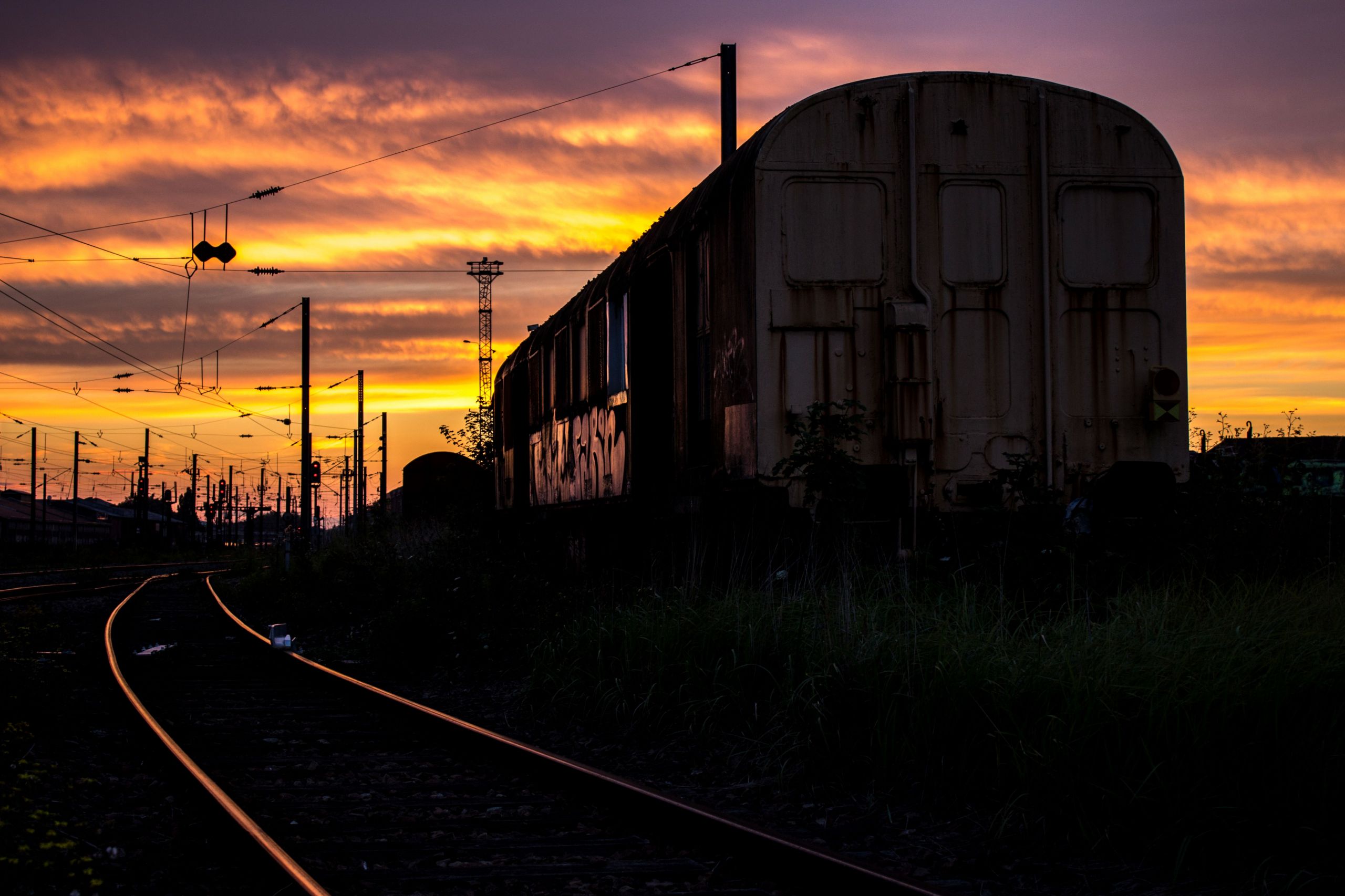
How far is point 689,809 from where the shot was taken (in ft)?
15.2

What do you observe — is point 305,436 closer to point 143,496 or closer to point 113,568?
point 113,568

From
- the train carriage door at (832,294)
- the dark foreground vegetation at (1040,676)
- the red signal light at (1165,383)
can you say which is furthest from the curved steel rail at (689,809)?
the red signal light at (1165,383)

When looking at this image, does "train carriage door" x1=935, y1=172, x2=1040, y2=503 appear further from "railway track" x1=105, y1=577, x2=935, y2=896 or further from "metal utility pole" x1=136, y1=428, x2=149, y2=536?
"metal utility pole" x1=136, y1=428, x2=149, y2=536

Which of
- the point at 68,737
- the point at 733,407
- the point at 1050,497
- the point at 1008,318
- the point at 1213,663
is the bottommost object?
the point at 68,737

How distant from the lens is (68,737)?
7348mm

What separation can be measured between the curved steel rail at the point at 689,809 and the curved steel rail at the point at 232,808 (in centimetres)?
139

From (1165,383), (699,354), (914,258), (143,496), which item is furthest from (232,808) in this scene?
(143,496)

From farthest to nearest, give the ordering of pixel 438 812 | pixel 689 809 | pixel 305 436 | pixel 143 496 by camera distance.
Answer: pixel 143 496, pixel 305 436, pixel 438 812, pixel 689 809

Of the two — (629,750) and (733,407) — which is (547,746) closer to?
(629,750)

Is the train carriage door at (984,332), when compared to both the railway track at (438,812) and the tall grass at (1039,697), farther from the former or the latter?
the railway track at (438,812)

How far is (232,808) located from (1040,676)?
3.45 metres

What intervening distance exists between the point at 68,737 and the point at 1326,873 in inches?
268

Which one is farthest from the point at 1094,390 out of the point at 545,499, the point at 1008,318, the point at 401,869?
the point at 545,499

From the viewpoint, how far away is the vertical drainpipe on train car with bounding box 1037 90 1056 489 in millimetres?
7906
